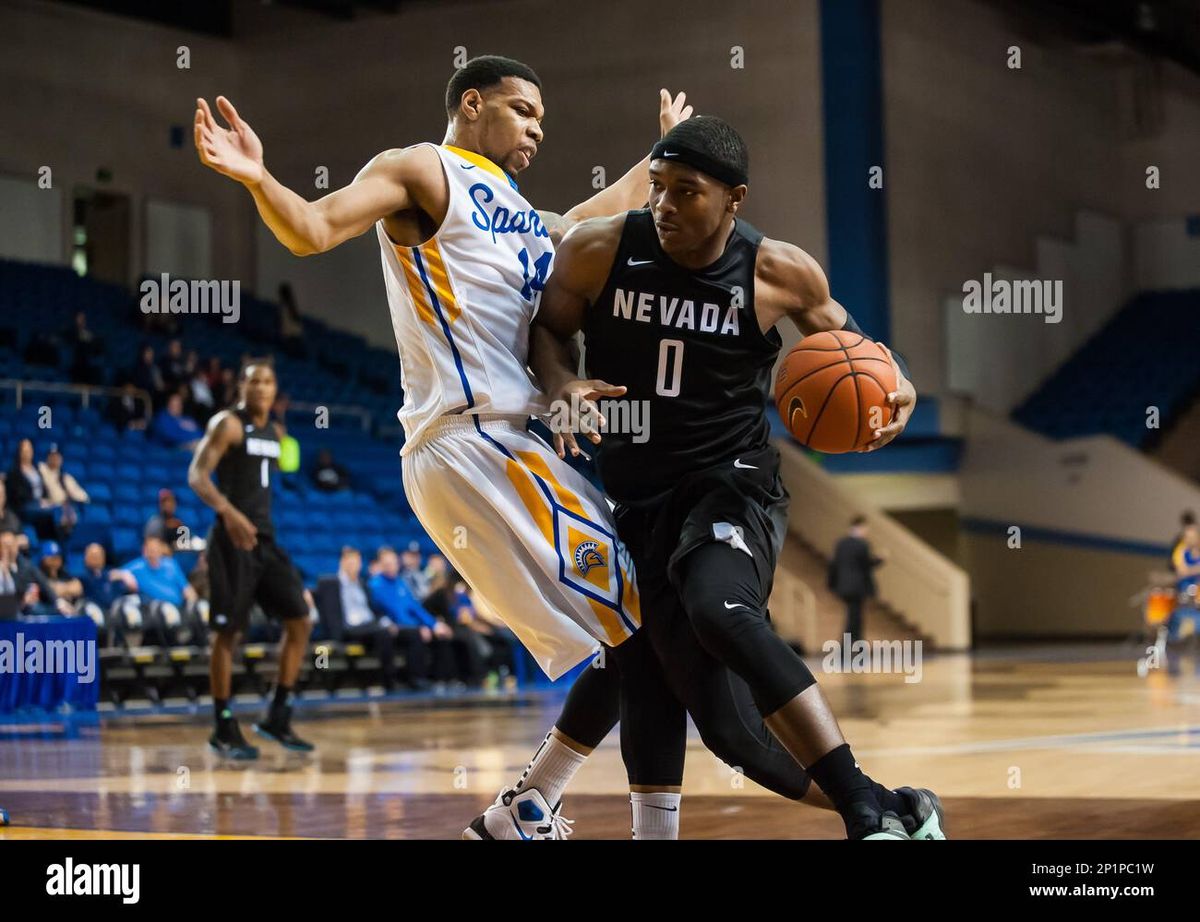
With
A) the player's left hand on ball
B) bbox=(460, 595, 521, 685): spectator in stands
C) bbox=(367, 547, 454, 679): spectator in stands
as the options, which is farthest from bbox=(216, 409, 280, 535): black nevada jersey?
bbox=(460, 595, 521, 685): spectator in stands

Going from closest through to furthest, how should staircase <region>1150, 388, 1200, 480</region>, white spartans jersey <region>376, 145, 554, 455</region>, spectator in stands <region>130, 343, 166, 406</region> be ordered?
white spartans jersey <region>376, 145, 554, 455</region>
spectator in stands <region>130, 343, 166, 406</region>
staircase <region>1150, 388, 1200, 480</region>

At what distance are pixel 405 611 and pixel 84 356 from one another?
4852 mm

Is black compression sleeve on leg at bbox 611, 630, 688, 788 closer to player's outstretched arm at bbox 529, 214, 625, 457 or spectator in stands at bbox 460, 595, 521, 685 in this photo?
player's outstretched arm at bbox 529, 214, 625, 457

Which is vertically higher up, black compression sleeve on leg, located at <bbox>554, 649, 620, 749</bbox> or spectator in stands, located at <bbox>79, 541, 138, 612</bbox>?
spectator in stands, located at <bbox>79, 541, 138, 612</bbox>

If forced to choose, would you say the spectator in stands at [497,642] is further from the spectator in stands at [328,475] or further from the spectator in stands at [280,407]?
the spectator in stands at [280,407]

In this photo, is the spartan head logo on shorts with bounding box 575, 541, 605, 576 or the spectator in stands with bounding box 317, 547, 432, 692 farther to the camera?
the spectator in stands with bounding box 317, 547, 432, 692

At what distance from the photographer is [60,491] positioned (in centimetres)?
1247

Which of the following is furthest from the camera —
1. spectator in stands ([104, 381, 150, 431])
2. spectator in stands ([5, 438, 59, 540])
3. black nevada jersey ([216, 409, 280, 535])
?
spectator in stands ([104, 381, 150, 431])

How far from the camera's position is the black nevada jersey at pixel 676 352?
3.59 meters

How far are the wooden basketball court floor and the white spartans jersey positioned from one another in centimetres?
149

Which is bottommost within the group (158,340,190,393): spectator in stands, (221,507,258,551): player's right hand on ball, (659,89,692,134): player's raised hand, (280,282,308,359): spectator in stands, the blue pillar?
(221,507,258,551): player's right hand on ball

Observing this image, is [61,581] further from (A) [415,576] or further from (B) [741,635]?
(B) [741,635]

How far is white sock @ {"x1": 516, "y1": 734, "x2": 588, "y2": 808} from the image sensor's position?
4008mm
